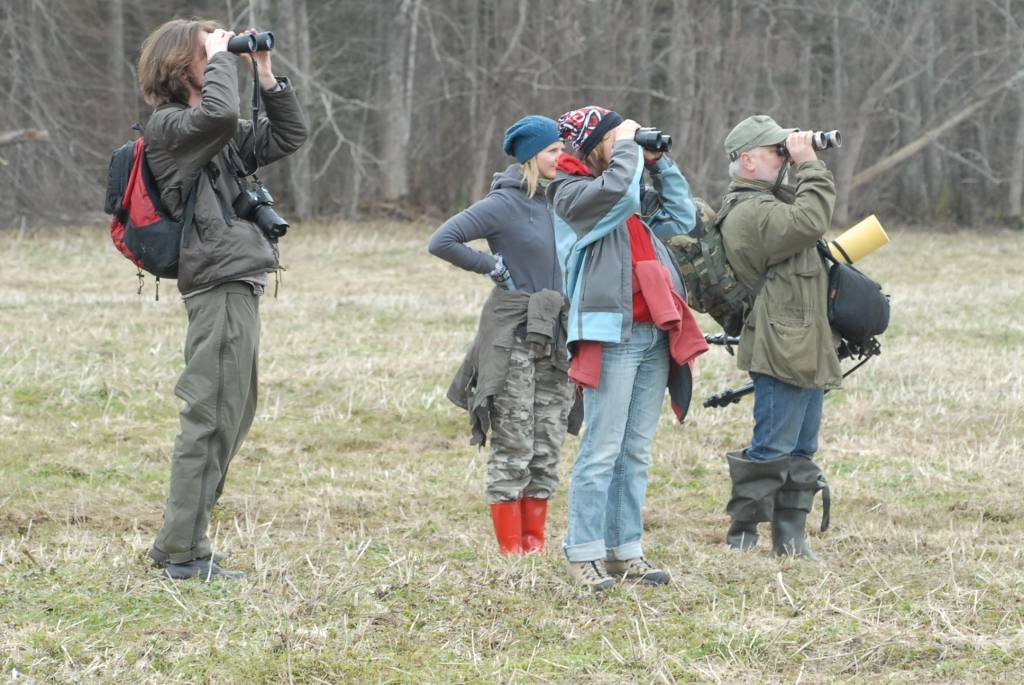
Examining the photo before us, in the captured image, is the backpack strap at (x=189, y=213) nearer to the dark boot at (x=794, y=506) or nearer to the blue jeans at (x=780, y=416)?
the blue jeans at (x=780, y=416)

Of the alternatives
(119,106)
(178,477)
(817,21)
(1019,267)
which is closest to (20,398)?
(178,477)

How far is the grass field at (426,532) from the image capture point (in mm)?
4168

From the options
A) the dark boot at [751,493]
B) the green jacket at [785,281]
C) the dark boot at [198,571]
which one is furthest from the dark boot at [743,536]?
the dark boot at [198,571]

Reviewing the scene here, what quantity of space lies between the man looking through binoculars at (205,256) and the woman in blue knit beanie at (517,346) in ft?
3.39

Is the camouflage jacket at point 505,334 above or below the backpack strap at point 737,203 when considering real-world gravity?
below

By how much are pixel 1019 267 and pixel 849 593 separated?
17.6 metres

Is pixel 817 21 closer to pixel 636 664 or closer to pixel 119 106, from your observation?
pixel 119 106

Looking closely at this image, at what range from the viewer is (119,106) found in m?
25.9

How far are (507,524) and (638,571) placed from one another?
88cm

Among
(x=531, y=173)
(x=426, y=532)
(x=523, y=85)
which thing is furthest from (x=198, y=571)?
(x=523, y=85)

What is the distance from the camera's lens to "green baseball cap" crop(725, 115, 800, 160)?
18.8ft

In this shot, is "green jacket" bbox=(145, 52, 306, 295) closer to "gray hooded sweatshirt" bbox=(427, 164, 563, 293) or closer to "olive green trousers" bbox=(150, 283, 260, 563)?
"olive green trousers" bbox=(150, 283, 260, 563)

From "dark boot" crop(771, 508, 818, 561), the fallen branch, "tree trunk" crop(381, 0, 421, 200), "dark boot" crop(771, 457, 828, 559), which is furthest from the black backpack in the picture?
"tree trunk" crop(381, 0, 421, 200)

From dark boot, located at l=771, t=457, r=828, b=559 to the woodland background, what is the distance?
17.6 meters
